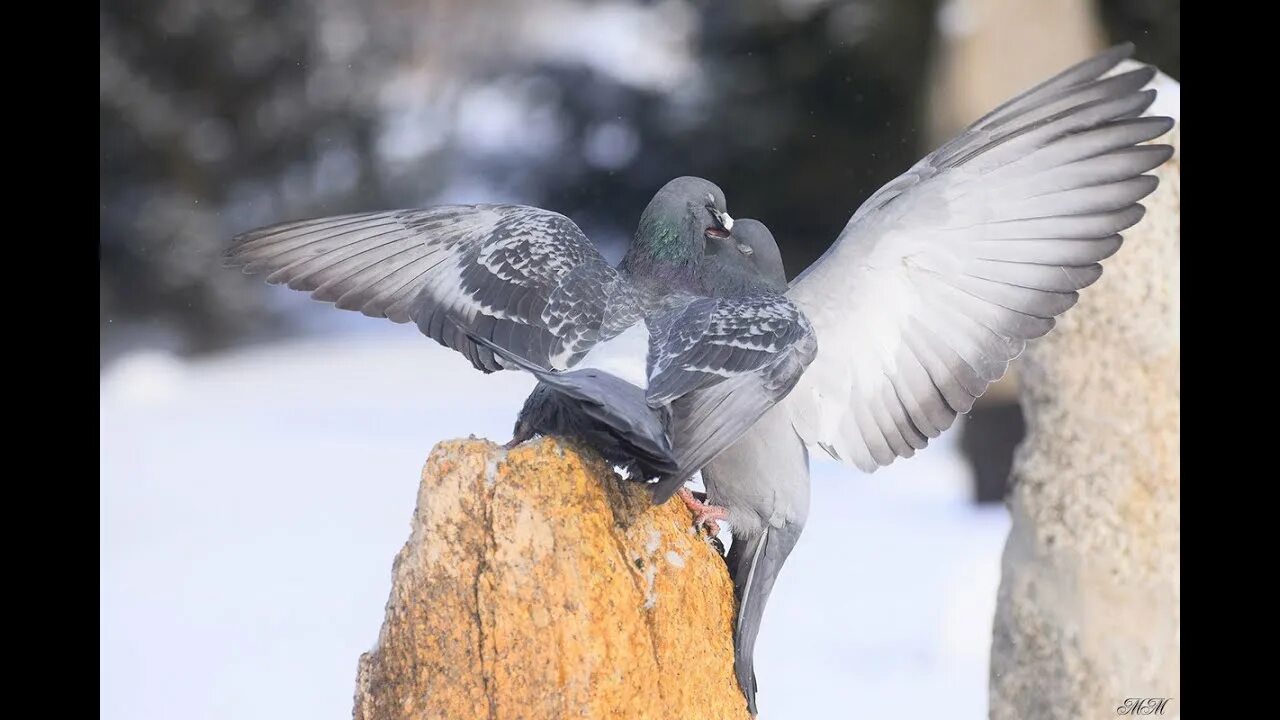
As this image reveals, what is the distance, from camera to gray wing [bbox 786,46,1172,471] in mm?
1655

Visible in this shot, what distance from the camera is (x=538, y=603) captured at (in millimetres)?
1530

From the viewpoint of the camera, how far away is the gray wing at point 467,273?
1.71 m

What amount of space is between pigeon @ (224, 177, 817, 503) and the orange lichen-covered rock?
86 mm

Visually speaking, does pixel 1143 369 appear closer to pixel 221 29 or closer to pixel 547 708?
pixel 547 708

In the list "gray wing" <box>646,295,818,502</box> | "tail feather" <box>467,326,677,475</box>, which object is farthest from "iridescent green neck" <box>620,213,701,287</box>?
"tail feather" <box>467,326,677,475</box>

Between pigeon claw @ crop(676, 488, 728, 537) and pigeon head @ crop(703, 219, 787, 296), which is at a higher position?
pigeon head @ crop(703, 219, 787, 296)

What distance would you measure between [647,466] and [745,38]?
198cm

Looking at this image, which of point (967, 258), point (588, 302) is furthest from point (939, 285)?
point (588, 302)

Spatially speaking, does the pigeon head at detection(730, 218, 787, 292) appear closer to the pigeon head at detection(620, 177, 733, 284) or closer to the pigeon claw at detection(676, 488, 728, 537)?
the pigeon head at detection(620, 177, 733, 284)

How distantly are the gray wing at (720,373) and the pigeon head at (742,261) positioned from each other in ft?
0.42

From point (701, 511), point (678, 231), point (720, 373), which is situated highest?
point (678, 231)

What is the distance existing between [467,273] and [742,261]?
0.40 metres

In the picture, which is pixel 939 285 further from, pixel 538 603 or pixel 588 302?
pixel 538 603

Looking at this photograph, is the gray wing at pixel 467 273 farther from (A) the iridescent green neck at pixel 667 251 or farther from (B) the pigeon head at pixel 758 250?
(B) the pigeon head at pixel 758 250
